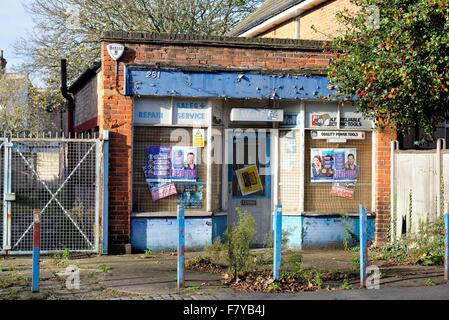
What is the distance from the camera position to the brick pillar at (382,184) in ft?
46.2

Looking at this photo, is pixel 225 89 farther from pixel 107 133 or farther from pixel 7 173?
pixel 7 173

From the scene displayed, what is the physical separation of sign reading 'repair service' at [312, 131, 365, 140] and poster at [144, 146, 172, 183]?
9.85 feet

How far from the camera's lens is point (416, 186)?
1309 centimetres

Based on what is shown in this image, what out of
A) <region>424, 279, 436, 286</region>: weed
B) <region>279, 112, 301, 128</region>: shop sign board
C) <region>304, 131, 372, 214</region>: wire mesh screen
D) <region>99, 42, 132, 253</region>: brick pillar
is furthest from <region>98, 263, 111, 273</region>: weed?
<region>424, 279, 436, 286</region>: weed

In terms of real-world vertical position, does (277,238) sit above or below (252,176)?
below

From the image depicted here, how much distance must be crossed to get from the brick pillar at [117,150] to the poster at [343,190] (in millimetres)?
4161

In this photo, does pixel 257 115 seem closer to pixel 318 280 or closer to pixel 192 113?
pixel 192 113

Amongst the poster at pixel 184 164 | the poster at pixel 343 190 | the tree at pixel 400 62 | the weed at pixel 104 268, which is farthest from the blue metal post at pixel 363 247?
the poster at pixel 184 164

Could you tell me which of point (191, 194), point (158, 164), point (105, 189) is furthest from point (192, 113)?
point (105, 189)

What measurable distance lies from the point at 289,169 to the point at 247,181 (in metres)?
0.88

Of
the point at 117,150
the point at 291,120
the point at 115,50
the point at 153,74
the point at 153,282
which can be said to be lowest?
the point at 153,282

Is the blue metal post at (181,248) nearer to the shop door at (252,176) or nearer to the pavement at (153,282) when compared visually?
the pavement at (153,282)

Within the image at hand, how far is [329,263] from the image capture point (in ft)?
39.8

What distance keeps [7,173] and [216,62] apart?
440cm
